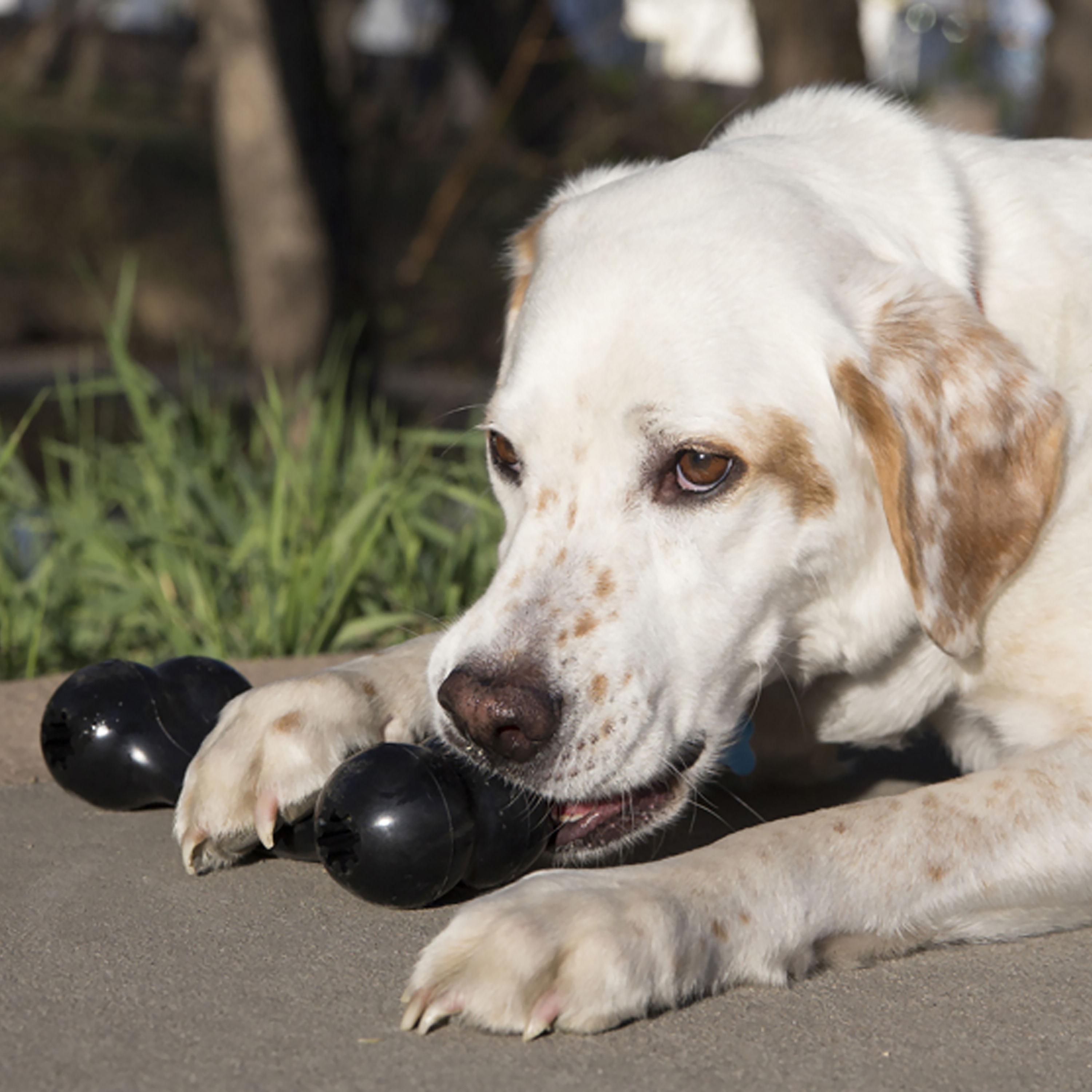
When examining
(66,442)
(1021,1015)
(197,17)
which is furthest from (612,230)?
(197,17)

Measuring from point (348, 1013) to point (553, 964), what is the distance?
0.29 m

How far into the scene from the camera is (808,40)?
628 centimetres

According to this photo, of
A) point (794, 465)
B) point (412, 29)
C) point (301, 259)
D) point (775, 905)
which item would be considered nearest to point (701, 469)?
point (794, 465)

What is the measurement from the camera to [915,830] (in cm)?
216

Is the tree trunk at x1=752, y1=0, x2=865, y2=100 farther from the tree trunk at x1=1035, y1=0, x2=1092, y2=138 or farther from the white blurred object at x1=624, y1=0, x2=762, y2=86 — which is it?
the white blurred object at x1=624, y1=0, x2=762, y2=86

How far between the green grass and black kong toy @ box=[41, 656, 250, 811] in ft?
3.57

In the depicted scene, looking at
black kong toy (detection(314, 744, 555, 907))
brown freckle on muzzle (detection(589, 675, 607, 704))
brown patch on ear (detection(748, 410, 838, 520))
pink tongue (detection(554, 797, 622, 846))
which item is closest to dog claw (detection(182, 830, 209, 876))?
black kong toy (detection(314, 744, 555, 907))

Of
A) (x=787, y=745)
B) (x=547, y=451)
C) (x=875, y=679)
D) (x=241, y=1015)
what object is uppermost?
(x=547, y=451)

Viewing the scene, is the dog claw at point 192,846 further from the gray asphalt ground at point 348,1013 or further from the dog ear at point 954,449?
the dog ear at point 954,449

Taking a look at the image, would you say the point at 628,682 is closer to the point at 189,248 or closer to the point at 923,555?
the point at 923,555

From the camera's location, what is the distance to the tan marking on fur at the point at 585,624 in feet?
7.05

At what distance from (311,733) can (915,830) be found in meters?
0.95

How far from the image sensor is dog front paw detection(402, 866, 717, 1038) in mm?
1749

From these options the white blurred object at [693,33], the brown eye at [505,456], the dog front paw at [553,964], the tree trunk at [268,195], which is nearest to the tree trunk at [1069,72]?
the white blurred object at [693,33]
